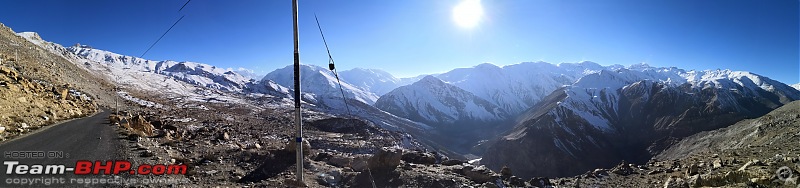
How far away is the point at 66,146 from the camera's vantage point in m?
13.4

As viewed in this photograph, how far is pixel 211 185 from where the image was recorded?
11.1 meters

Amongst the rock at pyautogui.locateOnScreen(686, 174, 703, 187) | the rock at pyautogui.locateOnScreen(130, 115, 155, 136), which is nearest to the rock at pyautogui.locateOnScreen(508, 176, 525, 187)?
the rock at pyautogui.locateOnScreen(686, 174, 703, 187)

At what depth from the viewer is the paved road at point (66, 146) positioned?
35.4 ft

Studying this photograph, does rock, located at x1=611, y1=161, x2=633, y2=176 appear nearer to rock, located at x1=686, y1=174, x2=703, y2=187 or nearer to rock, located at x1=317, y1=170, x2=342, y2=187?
rock, located at x1=686, y1=174, x2=703, y2=187

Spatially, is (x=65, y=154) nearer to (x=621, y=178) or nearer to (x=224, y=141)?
(x=224, y=141)

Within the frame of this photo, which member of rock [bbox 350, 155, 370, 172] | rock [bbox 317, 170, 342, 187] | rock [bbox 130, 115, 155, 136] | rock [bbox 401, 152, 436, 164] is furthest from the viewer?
rock [bbox 401, 152, 436, 164]

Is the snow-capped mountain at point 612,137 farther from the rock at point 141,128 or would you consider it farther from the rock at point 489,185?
the rock at point 141,128

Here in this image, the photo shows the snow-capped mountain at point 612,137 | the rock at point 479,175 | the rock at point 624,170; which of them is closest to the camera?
the rock at point 479,175

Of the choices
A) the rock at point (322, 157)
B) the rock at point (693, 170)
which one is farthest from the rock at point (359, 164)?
the rock at point (693, 170)

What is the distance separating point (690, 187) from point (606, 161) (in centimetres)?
17717

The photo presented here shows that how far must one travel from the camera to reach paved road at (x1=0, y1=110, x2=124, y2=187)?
10789 mm

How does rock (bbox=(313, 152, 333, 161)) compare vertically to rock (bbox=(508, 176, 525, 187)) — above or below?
above

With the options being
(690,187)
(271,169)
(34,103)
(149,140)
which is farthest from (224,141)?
(690,187)

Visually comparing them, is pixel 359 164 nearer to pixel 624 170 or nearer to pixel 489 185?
pixel 489 185
